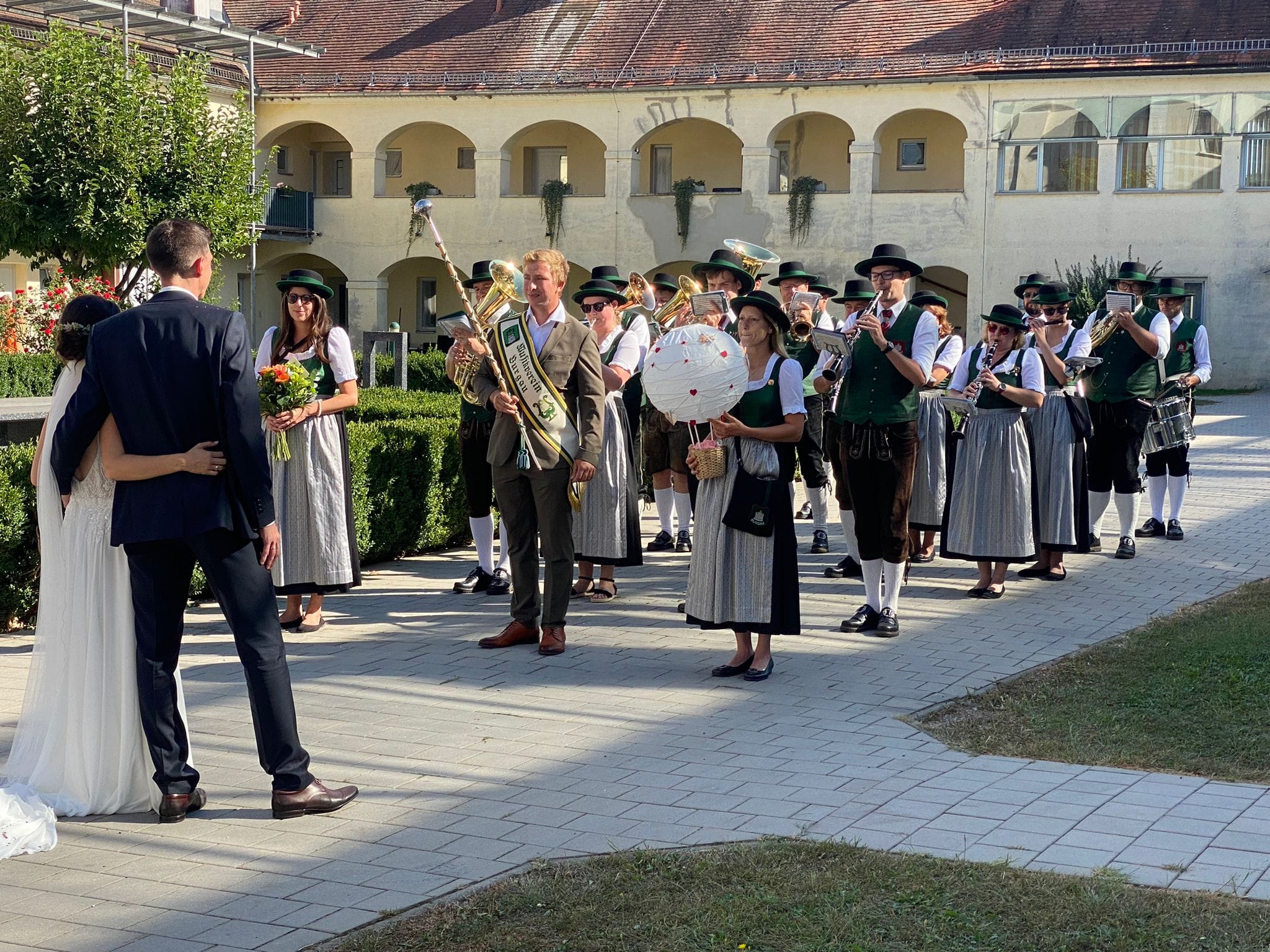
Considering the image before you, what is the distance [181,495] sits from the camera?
518cm

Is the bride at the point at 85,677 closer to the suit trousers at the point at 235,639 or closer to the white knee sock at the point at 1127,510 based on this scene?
the suit trousers at the point at 235,639

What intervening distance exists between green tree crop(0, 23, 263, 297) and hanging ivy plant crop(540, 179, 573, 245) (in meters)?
14.0

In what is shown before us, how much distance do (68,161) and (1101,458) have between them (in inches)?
779

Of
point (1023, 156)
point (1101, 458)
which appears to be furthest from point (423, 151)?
point (1101, 458)

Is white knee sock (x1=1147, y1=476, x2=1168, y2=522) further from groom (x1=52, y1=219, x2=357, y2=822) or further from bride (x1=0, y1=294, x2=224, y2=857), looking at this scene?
bride (x1=0, y1=294, x2=224, y2=857)

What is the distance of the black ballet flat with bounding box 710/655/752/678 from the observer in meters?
7.70

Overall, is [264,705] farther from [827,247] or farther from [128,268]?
[827,247]

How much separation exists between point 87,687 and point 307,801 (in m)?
0.89

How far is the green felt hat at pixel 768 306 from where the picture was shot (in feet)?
24.4

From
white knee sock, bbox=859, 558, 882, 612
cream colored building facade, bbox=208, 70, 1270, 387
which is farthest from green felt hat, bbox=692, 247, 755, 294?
cream colored building facade, bbox=208, 70, 1270, 387

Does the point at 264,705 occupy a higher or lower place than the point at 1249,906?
higher

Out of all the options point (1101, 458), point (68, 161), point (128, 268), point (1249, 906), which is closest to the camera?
point (1249, 906)

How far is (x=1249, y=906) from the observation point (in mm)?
4418

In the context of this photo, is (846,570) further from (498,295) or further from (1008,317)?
(498,295)
